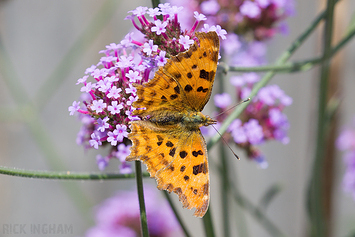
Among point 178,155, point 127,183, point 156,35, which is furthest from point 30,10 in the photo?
point 178,155

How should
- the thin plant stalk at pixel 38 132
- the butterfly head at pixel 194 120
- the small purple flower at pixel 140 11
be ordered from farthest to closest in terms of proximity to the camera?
1. the thin plant stalk at pixel 38 132
2. the butterfly head at pixel 194 120
3. the small purple flower at pixel 140 11

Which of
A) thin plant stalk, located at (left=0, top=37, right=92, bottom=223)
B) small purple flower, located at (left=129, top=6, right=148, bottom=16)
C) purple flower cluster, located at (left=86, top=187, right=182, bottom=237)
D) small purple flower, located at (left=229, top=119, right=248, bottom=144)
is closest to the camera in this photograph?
small purple flower, located at (left=129, top=6, right=148, bottom=16)

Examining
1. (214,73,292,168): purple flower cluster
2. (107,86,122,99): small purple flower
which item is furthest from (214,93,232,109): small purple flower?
(107,86,122,99): small purple flower

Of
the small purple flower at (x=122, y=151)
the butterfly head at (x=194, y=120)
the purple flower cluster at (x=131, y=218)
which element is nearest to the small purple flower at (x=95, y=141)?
the small purple flower at (x=122, y=151)

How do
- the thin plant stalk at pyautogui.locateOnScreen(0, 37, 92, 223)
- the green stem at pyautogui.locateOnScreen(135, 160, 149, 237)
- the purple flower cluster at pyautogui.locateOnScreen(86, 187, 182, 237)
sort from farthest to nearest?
the purple flower cluster at pyautogui.locateOnScreen(86, 187, 182, 237) < the thin plant stalk at pyautogui.locateOnScreen(0, 37, 92, 223) < the green stem at pyautogui.locateOnScreen(135, 160, 149, 237)

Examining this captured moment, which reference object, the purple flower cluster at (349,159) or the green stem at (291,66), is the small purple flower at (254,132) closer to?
the green stem at (291,66)

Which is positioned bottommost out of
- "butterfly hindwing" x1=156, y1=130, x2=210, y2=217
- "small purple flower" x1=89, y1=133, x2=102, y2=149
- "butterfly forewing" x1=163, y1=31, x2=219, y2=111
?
"butterfly hindwing" x1=156, y1=130, x2=210, y2=217

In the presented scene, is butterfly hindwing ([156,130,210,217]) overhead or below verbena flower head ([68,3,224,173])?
below

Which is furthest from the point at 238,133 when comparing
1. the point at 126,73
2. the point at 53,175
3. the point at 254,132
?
the point at 53,175

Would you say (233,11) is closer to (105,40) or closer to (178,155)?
(178,155)

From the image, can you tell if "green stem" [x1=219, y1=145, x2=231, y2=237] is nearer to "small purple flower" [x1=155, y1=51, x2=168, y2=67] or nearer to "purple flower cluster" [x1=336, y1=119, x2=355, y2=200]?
"small purple flower" [x1=155, y1=51, x2=168, y2=67]
